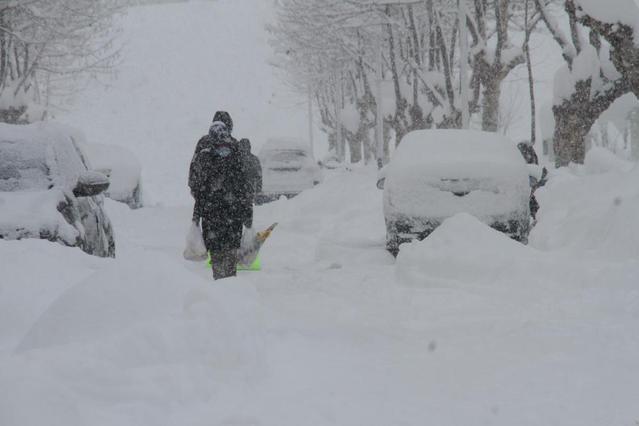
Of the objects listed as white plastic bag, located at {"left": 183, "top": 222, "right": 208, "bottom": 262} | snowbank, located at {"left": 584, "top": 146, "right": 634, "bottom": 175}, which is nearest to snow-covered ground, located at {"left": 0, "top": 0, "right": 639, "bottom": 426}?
white plastic bag, located at {"left": 183, "top": 222, "right": 208, "bottom": 262}

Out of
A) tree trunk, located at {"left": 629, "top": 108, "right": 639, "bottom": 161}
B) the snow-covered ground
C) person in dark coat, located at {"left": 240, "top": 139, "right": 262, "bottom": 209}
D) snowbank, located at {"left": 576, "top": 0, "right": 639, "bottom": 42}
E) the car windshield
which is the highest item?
snowbank, located at {"left": 576, "top": 0, "right": 639, "bottom": 42}

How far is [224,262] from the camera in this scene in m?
7.12

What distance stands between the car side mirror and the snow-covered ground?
828mm

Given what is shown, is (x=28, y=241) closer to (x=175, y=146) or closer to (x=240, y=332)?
(x=240, y=332)

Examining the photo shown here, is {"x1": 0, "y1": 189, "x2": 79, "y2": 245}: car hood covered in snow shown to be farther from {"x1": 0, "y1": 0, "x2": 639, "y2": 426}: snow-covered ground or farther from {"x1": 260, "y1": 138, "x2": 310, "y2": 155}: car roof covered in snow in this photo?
{"x1": 260, "y1": 138, "x2": 310, "y2": 155}: car roof covered in snow

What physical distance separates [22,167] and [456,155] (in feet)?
16.0

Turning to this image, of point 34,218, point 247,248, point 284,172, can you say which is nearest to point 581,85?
point 284,172

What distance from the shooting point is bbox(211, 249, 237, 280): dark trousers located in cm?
708

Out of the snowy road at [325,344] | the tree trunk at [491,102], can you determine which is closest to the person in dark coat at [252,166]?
the snowy road at [325,344]

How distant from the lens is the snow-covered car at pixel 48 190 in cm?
679

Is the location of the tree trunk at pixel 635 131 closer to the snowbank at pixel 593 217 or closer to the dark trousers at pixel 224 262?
the snowbank at pixel 593 217

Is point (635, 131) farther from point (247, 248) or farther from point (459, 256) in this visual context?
point (247, 248)

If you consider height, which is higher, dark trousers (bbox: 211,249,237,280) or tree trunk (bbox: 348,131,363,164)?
dark trousers (bbox: 211,249,237,280)

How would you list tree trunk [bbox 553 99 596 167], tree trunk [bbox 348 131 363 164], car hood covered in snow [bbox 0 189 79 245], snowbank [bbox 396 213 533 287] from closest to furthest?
car hood covered in snow [bbox 0 189 79 245] < snowbank [bbox 396 213 533 287] < tree trunk [bbox 553 99 596 167] < tree trunk [bbox 348 131 363 164]
